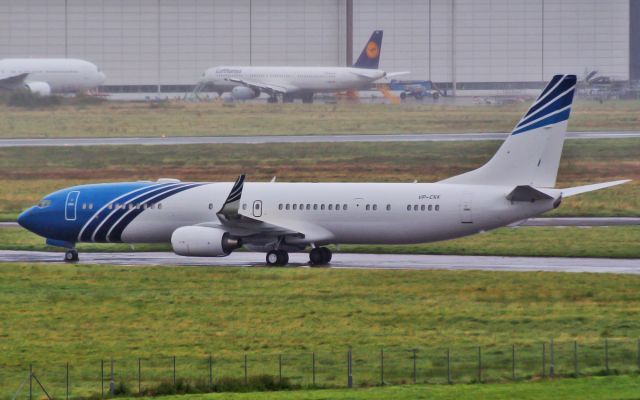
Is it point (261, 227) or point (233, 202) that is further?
point (261, 227)

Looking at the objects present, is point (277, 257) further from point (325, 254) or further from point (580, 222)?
point (580, 222)

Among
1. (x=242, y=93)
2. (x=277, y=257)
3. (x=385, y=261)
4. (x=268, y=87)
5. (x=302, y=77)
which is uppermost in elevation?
(x=302, y=77)

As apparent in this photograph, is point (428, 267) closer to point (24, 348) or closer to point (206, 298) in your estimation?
point (206, 298)

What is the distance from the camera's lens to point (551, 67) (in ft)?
586

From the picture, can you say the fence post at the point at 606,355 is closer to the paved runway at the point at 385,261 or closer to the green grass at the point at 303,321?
the green grass at the point at 303,321

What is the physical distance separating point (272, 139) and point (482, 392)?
253 feet

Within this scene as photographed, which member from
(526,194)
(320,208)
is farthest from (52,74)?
(526,194)

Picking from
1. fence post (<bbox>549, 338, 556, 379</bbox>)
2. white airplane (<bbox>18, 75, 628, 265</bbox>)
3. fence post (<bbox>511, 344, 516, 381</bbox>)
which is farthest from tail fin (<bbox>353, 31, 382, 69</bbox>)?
fence post (<bbox>549, 338, 556, 379</bbox>)

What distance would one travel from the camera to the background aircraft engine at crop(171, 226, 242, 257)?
2100 inches

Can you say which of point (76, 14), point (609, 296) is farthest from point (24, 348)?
point (76, 14)

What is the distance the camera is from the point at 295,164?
9288 cm

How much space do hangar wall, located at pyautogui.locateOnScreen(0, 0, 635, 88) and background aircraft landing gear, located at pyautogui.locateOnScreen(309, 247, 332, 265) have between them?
12411cm

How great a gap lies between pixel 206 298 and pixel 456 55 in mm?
136652

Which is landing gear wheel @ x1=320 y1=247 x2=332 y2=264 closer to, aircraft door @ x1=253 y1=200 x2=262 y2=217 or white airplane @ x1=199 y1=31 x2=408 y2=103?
aircraft door @ x1=253 y1=200 x2=262 y2=217
